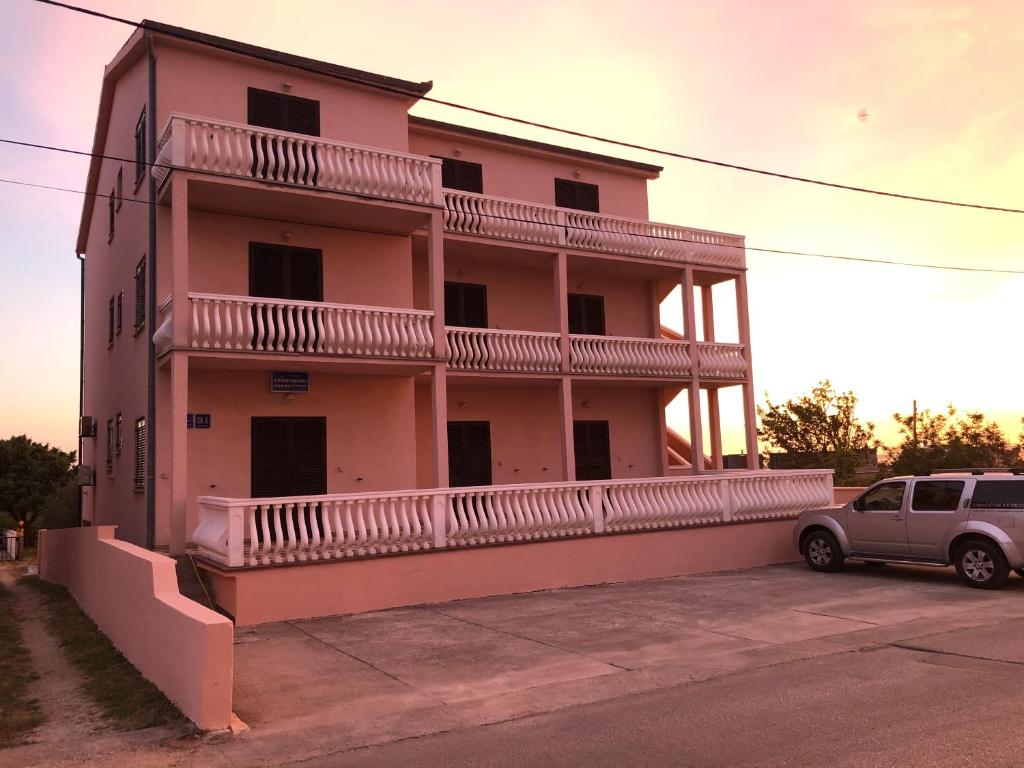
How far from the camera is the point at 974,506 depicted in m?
12.4

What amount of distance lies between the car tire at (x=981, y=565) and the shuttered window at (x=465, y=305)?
34.6ft

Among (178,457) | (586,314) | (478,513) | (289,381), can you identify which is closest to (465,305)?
(586,314)

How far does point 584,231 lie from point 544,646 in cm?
1173

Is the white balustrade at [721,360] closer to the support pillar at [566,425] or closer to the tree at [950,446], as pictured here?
the support pillar at [566,425]

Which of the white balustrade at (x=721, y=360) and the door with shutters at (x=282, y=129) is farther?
the white balustrade at (x=721, y=360)

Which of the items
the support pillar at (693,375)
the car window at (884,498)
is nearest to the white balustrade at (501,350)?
the support pillar at (693,375)

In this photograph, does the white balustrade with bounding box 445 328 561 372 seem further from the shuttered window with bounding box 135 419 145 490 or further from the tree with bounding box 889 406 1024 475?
the tree with bounding box 889 406 1024 475

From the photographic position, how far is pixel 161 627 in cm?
779

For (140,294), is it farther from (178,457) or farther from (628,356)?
(628,356)

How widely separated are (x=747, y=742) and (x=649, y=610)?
5.66m

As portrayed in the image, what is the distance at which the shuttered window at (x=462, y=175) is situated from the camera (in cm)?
1920

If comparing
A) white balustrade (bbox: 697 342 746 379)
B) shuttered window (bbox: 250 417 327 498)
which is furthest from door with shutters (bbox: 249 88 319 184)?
white balustrade (bbox: 697 342 746 379)

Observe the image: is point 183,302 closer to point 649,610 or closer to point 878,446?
point 649,610

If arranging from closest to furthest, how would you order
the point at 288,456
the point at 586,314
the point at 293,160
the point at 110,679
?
the point at 110,679
the point at 293,160
the point at 288,456
the point at 586,314
